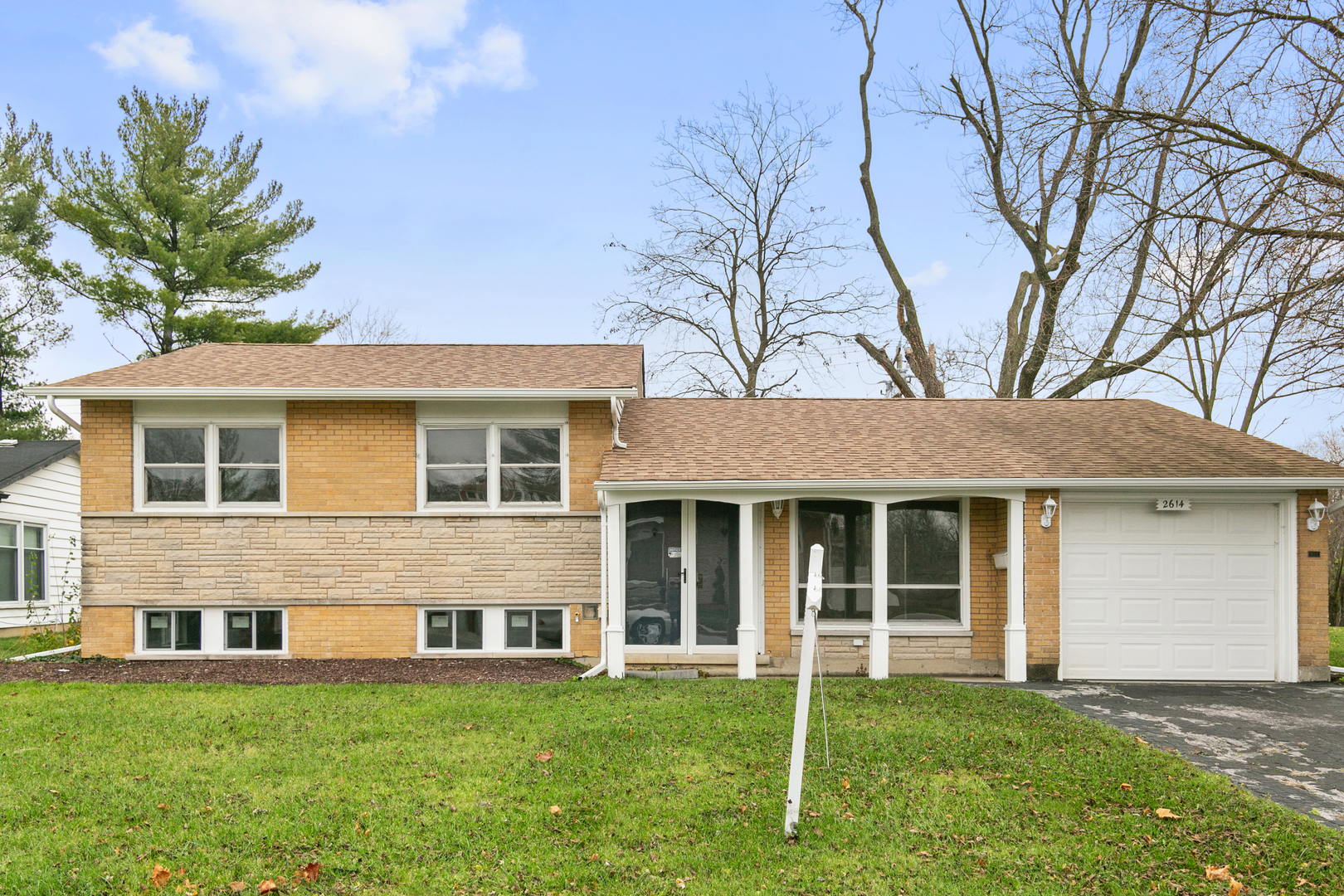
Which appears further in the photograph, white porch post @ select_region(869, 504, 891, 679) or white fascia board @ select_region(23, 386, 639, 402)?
white fascia board @ select_region(23, 386, 639, 402)

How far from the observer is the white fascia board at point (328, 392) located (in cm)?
1104

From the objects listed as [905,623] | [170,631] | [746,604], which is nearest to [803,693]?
[746,604]

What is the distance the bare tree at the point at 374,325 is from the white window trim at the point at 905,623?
73.4 ft

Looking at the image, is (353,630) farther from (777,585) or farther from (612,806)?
(612,806)

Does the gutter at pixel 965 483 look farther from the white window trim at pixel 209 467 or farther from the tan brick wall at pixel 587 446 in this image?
the white window trim at pixel 209 467

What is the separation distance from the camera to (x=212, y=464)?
1162 cm

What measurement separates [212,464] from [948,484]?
9.55 meters

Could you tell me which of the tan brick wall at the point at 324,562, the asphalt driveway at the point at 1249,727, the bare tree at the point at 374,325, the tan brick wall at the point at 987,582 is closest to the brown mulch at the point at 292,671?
the tan brick wall at the point at 324,562

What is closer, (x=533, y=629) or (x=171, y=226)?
(x=533, y=629)

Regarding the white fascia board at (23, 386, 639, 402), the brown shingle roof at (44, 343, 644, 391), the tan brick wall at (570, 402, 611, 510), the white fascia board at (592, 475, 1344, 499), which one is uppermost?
the brown shingle roof at (44, 343, 644, 391)

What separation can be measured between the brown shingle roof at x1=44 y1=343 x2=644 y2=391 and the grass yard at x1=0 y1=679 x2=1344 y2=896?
14.7ft

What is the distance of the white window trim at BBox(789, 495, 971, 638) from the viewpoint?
36.9ft

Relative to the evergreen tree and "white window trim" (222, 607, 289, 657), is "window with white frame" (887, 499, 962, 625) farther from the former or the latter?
the evergreen tree

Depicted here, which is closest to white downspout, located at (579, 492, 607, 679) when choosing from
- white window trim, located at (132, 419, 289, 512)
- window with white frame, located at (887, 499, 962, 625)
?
window with white frame, located at (887, 499, 962, 625)
